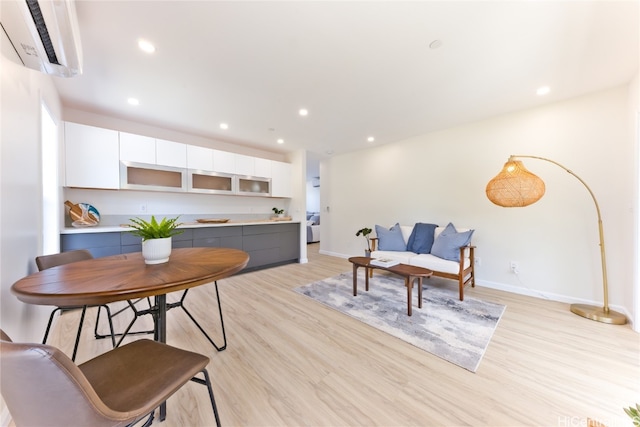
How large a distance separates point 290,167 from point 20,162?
3.88 meters

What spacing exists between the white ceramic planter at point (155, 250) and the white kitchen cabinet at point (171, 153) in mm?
2600

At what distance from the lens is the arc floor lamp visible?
2.28 meters

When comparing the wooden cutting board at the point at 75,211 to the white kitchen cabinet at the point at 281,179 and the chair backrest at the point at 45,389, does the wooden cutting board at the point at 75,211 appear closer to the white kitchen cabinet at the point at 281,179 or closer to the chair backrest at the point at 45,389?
the white kitchen cabinet at the point at 281,179

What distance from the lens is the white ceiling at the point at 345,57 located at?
4.92 feet

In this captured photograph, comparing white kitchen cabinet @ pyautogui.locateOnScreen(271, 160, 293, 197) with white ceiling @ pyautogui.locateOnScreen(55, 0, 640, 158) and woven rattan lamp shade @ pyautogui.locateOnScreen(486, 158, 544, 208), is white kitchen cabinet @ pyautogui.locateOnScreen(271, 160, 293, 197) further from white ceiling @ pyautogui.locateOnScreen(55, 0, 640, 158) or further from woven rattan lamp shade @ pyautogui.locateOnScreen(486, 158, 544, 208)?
woven rattan lamp shade @ pyautogui.locateOnScreen(486, 158, 544, 208)

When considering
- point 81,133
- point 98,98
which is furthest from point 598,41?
point 81,133

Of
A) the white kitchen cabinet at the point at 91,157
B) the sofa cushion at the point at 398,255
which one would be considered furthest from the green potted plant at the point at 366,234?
the white kitchen cabinet at the point at 91,157

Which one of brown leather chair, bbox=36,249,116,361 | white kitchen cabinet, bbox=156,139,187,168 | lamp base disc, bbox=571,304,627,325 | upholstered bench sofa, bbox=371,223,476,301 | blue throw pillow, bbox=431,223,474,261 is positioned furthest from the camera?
white kitchen cabinet, bbox=156,139,187,168

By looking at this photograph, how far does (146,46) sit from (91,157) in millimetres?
1934

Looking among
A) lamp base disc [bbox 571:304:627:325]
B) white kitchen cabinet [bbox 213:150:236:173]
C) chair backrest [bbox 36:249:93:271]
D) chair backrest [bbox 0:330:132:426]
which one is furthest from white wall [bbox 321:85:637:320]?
chair backrest [bbox 36:249:93:271]

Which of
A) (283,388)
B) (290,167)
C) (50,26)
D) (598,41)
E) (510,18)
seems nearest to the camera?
(50,26)

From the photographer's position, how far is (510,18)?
1.54 m

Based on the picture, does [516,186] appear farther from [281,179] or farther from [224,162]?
[224,162]

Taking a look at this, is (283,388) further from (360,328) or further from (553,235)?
(553,235)
